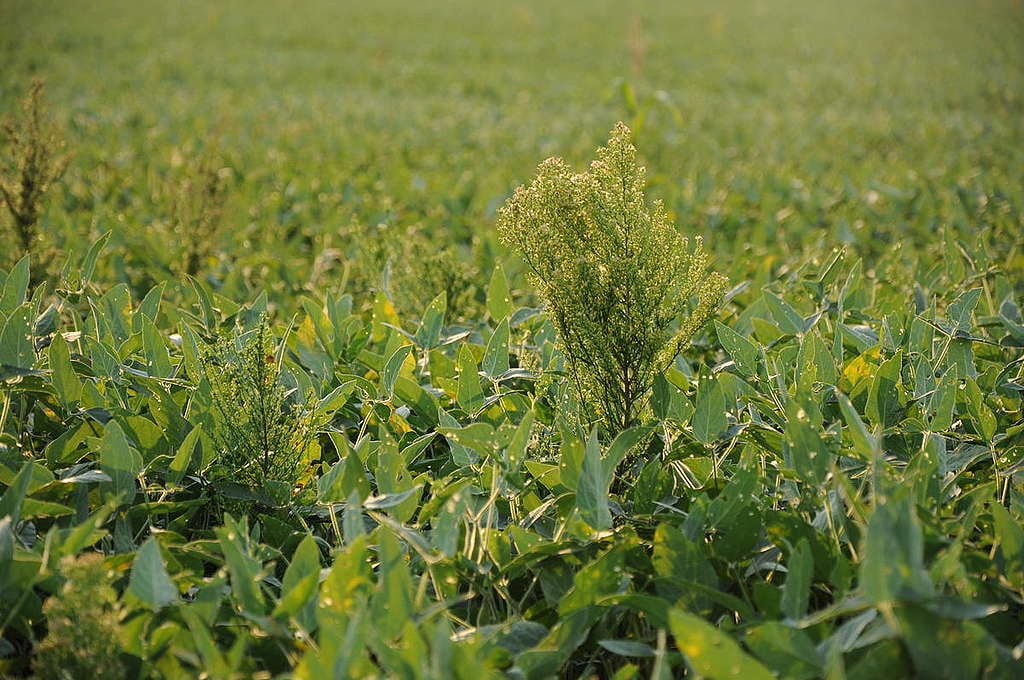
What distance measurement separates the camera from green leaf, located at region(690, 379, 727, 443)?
147 centimetres

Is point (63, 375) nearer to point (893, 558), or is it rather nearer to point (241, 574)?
point (241, 574)

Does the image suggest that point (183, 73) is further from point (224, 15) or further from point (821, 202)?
point (821, 202)

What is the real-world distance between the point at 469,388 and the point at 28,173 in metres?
1.97

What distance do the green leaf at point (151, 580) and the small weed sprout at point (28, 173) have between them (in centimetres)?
203

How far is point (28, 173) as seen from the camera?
2.80 m

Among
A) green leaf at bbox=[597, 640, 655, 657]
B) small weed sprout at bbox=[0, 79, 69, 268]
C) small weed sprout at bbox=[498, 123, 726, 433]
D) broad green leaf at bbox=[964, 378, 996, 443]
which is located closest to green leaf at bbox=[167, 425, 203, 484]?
small weed sprout at bbox=[498, 123, 726, 433]

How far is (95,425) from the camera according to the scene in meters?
1.64

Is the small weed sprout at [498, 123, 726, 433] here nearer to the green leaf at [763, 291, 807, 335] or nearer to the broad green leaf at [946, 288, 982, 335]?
the green leaf at [763, 291, 807, 335]

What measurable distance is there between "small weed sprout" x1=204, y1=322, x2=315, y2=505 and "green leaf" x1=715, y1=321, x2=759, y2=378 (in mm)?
880

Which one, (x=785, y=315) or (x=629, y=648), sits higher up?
(x=785, y=315)

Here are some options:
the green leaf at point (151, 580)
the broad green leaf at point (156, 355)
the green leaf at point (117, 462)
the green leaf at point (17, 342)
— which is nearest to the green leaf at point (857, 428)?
the green leaf at point (151, 580)

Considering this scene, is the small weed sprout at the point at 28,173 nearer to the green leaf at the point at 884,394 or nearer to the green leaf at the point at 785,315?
the green leaf at the point at 785,315

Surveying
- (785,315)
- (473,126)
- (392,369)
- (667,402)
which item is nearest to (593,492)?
(667,402)

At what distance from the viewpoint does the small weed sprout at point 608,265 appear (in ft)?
4.97
